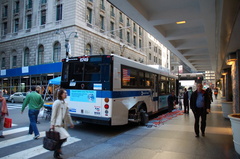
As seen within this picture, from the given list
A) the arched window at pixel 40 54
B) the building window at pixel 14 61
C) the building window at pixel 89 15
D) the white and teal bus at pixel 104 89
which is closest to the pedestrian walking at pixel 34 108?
the white and teal bus at pixel 104 89

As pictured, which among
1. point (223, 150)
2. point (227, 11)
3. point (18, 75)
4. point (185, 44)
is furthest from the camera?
point (18, 75)

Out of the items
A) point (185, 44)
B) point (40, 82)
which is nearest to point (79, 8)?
point (40, 82)

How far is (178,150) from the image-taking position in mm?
5586

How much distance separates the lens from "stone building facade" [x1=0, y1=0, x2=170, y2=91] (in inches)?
1037

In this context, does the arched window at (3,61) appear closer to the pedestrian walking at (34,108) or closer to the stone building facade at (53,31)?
the stone building facade at (53,31)

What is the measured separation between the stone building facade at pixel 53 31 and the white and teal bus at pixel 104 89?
1558 cm

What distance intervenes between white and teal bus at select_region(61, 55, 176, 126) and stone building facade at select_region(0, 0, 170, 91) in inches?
613

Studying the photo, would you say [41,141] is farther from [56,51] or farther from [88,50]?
[56,51]

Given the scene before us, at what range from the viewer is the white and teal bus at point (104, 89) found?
763cm

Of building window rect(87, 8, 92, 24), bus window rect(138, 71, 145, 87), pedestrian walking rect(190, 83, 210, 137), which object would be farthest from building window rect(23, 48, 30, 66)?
pedestrian walking rect(190, 83, 210, 137)

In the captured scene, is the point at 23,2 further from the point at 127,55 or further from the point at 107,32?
the point at 127,55

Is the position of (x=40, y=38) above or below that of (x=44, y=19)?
below

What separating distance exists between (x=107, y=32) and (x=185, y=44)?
19.2m

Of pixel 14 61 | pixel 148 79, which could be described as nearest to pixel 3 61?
pixel 14 61
